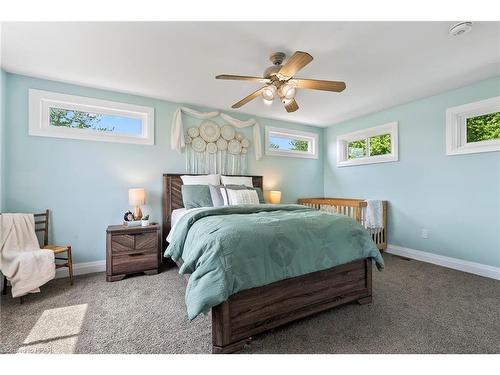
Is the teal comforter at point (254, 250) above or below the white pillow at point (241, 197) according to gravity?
below

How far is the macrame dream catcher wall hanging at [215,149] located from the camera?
3.74 metres

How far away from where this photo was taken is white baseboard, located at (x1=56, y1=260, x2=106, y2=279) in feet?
9.44

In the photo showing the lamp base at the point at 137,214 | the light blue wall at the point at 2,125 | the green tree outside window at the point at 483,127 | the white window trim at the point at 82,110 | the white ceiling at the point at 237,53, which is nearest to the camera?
the white ceiling at the point at 237,53

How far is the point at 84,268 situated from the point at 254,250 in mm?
2660

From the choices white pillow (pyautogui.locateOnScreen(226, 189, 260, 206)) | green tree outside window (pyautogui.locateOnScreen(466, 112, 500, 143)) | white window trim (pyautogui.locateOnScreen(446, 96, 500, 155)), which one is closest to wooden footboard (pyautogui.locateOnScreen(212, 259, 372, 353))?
white pillow (pyautogui.locateOnScreen(226, 189, 260, 206))

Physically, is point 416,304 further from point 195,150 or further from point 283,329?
point 195,150

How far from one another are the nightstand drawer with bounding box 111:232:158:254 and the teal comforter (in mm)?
811

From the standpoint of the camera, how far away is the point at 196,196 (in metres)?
3.21

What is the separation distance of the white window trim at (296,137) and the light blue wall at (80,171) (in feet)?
5.02

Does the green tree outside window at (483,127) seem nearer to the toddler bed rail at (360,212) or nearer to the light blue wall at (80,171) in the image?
the toddler bed rail at (360,212)

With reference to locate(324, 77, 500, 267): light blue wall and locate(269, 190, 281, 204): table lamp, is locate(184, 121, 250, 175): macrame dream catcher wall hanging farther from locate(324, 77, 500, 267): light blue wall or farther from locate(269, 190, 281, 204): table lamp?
locate(324, 77, 500, 267): light blue wall

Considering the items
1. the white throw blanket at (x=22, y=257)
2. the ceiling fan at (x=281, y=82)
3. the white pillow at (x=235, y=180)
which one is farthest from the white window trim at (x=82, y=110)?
the ceiling fan at (x=281, y=82)

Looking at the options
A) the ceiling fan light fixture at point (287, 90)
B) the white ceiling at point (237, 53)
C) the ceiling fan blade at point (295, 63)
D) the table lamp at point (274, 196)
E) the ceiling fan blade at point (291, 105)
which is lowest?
the table lamp at point (274, 196)
